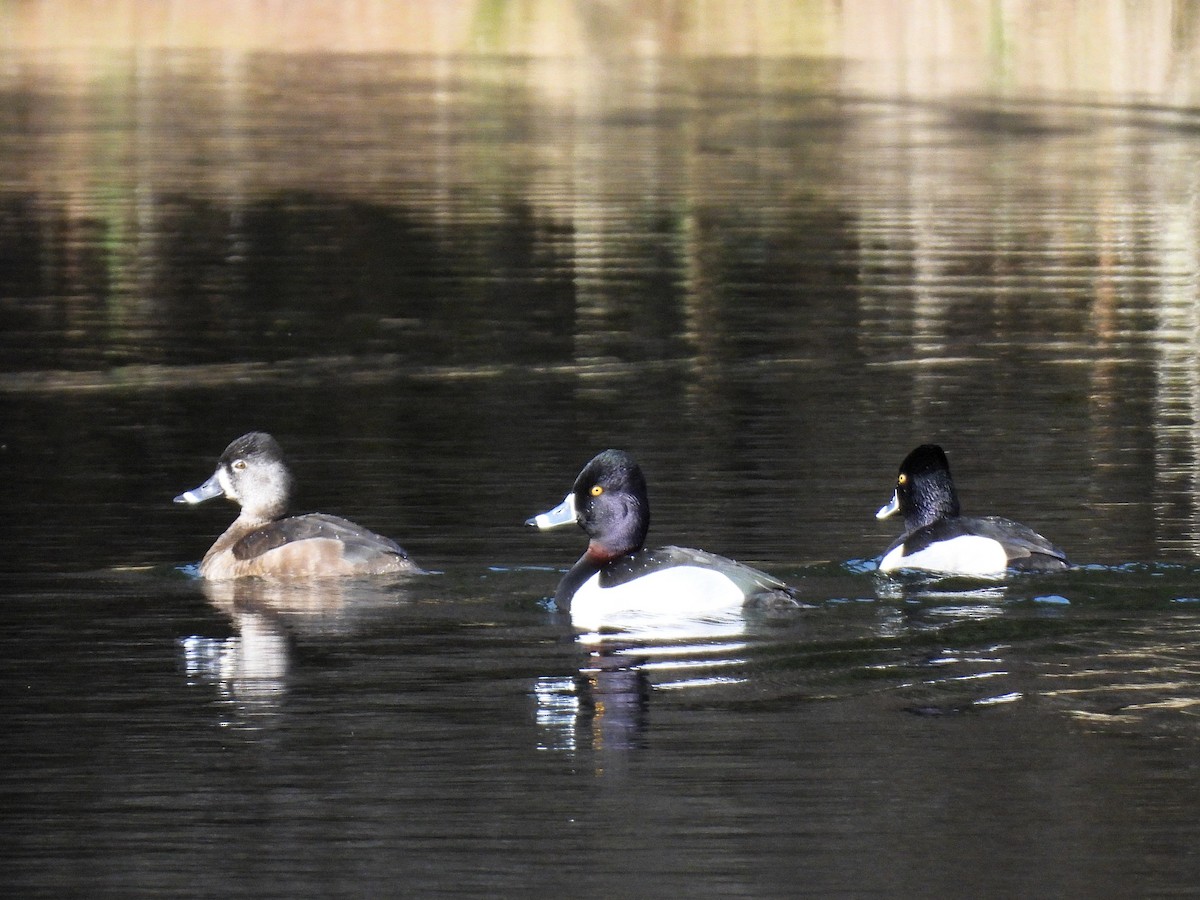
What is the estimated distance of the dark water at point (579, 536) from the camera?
334 inches

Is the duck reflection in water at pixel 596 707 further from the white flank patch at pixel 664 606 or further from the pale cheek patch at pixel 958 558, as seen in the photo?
the pale cheek patch at pixel 958 558

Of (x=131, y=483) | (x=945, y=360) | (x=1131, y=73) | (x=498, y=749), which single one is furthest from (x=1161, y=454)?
(x=1131, y=73)

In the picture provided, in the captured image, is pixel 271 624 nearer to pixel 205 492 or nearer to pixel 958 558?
pixel 205 492

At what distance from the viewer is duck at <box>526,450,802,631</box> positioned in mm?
11789

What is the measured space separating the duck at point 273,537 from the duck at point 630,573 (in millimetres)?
914

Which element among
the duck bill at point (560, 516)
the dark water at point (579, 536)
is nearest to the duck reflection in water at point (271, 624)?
the dark water at point (579, 536)

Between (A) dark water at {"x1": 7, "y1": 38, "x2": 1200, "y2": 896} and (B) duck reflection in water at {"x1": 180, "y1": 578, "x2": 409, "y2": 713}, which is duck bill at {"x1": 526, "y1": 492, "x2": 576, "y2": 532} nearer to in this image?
(A) dark water at {"x1": 7, "y1": 38, "x2": 1200, "y2": 896}

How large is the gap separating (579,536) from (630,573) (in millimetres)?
2401

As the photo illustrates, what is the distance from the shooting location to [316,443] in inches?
687

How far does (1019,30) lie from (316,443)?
54.3m

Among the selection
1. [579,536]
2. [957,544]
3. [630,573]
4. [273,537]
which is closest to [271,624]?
[273,537]

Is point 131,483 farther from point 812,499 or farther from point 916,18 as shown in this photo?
point 916,18

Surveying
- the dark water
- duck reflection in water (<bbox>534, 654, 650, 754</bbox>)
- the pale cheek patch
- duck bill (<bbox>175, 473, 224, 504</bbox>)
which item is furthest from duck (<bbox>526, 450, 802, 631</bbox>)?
duck bill (<bbox>175, 473, 224, 504</bbox>)

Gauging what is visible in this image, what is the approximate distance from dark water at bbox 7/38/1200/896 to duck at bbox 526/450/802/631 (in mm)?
269
